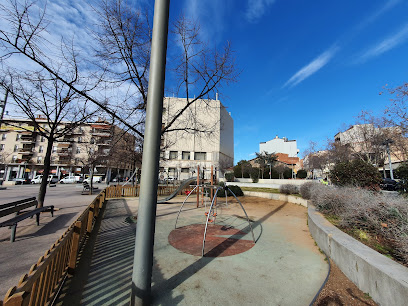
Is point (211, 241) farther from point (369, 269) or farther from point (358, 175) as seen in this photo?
point (358, 175)

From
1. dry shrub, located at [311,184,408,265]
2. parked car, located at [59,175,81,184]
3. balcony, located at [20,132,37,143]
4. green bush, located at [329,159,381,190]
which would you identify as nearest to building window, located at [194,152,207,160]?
parked car, located at [59,175,81,184]

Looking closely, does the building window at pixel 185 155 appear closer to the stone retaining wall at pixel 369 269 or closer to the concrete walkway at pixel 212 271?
the concrete walkway at pixel 212 271

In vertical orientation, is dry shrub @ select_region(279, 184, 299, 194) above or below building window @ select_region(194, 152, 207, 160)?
below

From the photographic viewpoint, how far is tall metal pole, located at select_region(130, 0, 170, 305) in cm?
245

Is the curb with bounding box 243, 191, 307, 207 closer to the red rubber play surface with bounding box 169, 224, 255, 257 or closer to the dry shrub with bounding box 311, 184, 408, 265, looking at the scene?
the dry shrub with bounding box 311, 184, 408, 265

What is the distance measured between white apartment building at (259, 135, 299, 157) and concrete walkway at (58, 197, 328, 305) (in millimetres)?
75189

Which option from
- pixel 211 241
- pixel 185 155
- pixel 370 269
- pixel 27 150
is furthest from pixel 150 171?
pixel 27 150

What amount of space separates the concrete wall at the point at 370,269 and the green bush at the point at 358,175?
645 cm

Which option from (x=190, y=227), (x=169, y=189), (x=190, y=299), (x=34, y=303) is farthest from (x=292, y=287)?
(x=169, y=189)

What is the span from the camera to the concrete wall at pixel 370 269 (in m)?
2.20

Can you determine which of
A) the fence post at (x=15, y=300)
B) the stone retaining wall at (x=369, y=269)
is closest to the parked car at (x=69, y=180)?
the fence post at (x=15, y=300)

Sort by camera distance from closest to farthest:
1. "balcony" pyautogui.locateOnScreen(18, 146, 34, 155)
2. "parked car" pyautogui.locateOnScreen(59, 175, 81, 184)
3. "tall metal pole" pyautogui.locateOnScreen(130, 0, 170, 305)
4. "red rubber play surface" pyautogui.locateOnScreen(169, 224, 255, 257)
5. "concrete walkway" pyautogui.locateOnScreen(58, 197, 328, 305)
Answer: "tall metal pole" pyautogui.locateOnScreen(130, 0, 170, 305), "concrete walkway" pyautogui.locateOnScreen(58, 197, 328, 305), "red rubber play surface" pyautogui.locateOnScreen(169, 224, 255, 257), "parked car" pyautogui.locateOnScreen(59, 175, 81, 184), "balcony" pyautogui.locateOnScreen(18, 146, 34, 155)

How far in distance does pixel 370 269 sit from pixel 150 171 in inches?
134

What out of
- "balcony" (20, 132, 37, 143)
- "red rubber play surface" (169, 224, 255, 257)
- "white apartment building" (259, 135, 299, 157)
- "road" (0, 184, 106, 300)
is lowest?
"road" (0, 184, 106, 300)
